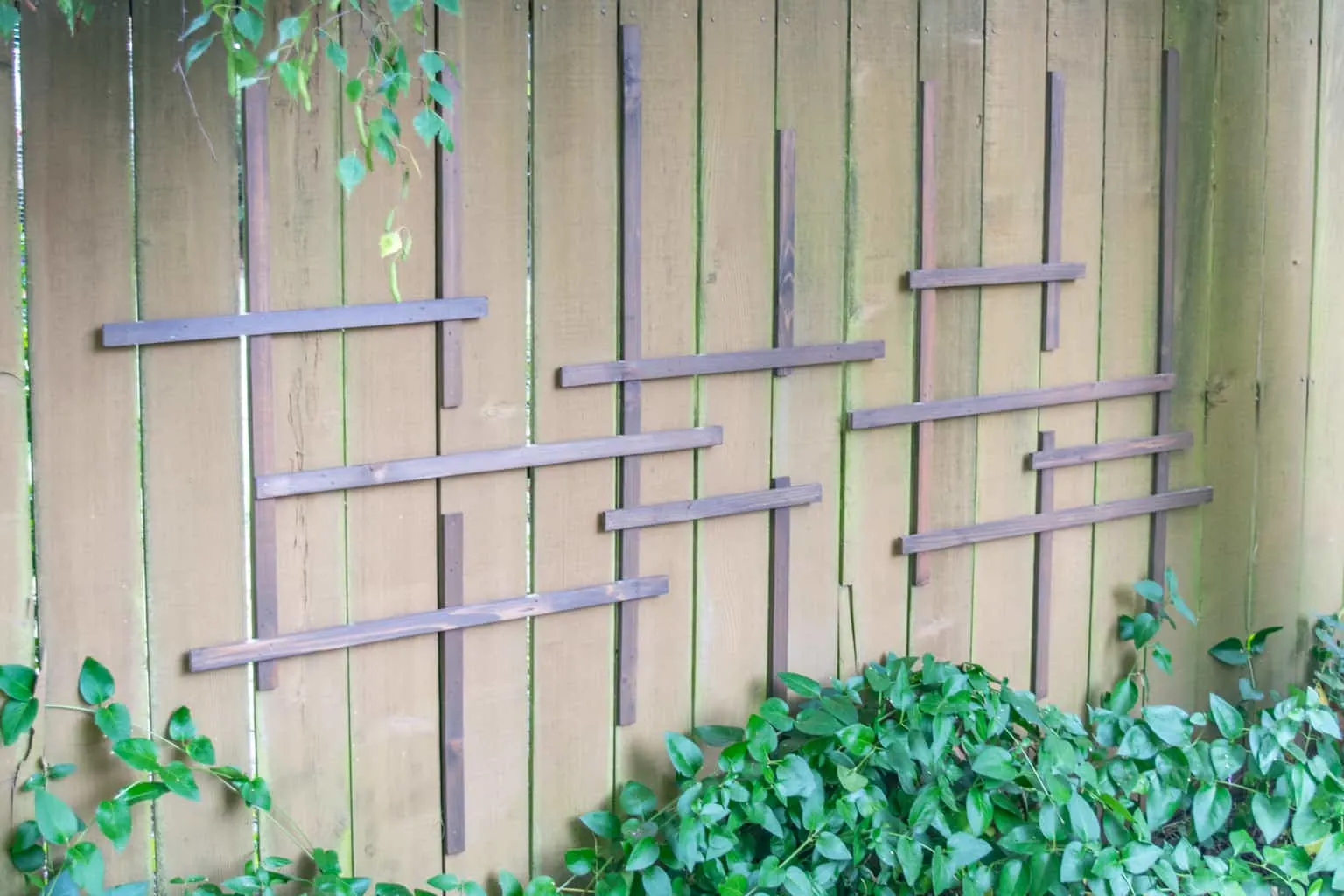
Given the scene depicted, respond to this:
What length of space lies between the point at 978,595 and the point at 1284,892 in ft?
2.80

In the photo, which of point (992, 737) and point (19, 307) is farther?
point (992, 737)

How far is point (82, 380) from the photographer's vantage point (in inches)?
87.1

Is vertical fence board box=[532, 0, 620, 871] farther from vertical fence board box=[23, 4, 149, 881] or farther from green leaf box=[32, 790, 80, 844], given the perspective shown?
green leaf box=[32, 790, 80, 844]

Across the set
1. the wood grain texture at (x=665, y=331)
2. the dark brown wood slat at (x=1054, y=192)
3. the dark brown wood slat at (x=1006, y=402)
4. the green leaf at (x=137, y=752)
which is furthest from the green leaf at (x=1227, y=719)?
the green leaf at (x=137, y=752)

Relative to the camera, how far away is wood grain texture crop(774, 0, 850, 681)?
2854 millimetres

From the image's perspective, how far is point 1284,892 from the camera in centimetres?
301

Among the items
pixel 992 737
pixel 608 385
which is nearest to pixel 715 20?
pixel 608 385

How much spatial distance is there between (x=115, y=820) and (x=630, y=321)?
1.20 metres

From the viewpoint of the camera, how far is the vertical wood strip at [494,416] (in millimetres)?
2508

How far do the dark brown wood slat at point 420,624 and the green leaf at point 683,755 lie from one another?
27 centimetres

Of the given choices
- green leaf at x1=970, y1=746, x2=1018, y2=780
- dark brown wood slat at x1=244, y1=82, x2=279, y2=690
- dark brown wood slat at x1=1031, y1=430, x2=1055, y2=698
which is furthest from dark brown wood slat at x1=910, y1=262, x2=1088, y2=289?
dark brown wood slat at x1=244, y1=82, x2=279, y2=690

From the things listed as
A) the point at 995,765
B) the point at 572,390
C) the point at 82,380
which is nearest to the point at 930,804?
the point at 995,765

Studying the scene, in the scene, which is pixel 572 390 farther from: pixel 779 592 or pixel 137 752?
pixel 137 752

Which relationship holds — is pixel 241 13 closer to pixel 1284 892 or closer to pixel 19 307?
pixel 19 307
